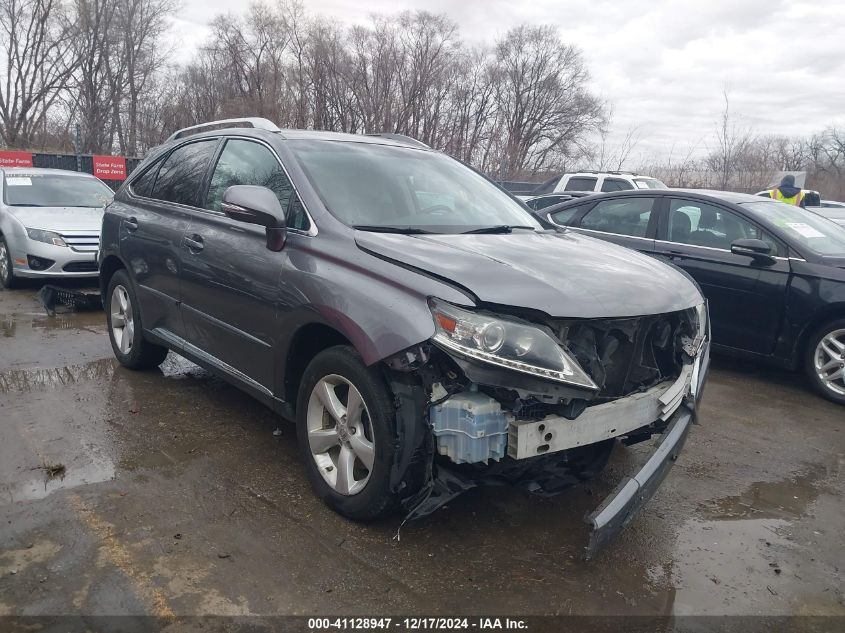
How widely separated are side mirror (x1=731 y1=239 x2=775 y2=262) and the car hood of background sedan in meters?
7.03

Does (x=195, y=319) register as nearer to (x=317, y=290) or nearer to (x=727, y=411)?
(x=317, y=290)

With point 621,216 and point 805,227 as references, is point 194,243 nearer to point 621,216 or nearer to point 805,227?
point 621,216

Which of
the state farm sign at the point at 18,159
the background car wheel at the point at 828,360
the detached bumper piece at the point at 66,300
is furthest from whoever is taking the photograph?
the state farm sign at the point at 18,159

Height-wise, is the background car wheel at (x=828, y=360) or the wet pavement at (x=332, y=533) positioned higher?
the background car wheel at (x=828, y=360)

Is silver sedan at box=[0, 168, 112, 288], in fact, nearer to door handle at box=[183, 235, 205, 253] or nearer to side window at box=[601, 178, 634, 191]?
door handle at box=[183, 235, 205, 253]

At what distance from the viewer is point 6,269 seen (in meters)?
8.38

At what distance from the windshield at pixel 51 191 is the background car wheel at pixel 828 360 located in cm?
847

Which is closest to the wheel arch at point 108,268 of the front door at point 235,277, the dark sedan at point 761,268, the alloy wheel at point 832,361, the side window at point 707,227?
the front door at point 235,277

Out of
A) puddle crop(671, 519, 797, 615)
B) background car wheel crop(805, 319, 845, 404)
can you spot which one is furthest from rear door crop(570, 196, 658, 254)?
puddle crop(671, 519, 797, 615)

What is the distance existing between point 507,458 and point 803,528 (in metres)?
1.76

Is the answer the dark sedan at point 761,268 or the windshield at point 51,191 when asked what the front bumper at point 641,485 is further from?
the windshield at point 51,191

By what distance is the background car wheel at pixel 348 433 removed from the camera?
2.69 metres

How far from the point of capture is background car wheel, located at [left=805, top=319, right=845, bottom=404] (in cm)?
515

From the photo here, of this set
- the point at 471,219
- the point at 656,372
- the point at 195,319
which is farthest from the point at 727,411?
the point at 195,319
